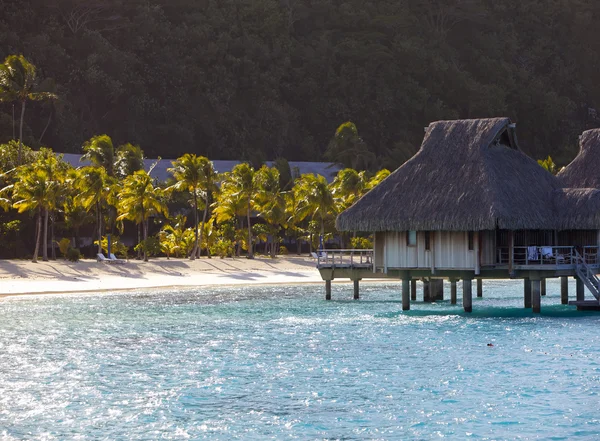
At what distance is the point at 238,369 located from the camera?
2622cm

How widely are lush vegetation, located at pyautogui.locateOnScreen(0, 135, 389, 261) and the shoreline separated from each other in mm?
1752

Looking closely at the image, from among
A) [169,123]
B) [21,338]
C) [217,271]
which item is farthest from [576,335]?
[169,123]

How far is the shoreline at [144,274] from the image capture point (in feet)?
163

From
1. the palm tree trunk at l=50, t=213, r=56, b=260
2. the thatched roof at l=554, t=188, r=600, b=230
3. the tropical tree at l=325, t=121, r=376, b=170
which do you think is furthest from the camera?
the tropical tree at l=325, t=121, r=376, b=170

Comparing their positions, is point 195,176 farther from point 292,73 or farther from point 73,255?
point 292,73

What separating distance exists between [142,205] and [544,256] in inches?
1092

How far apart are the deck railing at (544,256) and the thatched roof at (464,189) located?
0.88 meters

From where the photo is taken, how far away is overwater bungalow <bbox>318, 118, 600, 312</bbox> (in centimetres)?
3562

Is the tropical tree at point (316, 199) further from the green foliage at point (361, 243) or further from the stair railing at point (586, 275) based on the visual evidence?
the stair railing at point (586, 275)

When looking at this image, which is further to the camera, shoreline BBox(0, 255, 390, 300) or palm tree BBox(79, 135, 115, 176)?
palm tree BBox(79, 135, 115, 176)

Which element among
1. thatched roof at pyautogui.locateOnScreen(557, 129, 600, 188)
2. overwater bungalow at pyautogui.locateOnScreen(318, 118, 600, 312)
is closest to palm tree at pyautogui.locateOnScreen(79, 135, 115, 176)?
overwater bungalow at pyautogui.locateOnScreen(318, 118, 600, 312)

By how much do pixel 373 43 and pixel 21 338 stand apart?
257ft

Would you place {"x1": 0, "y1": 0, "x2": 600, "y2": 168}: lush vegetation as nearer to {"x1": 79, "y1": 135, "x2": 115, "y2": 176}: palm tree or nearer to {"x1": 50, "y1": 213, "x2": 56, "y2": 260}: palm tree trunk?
{"x1": 79, "y1": 135, "x2": 115, "y2": 176}: palm tree

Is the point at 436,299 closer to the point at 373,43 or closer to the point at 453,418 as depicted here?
the point at 453,418
